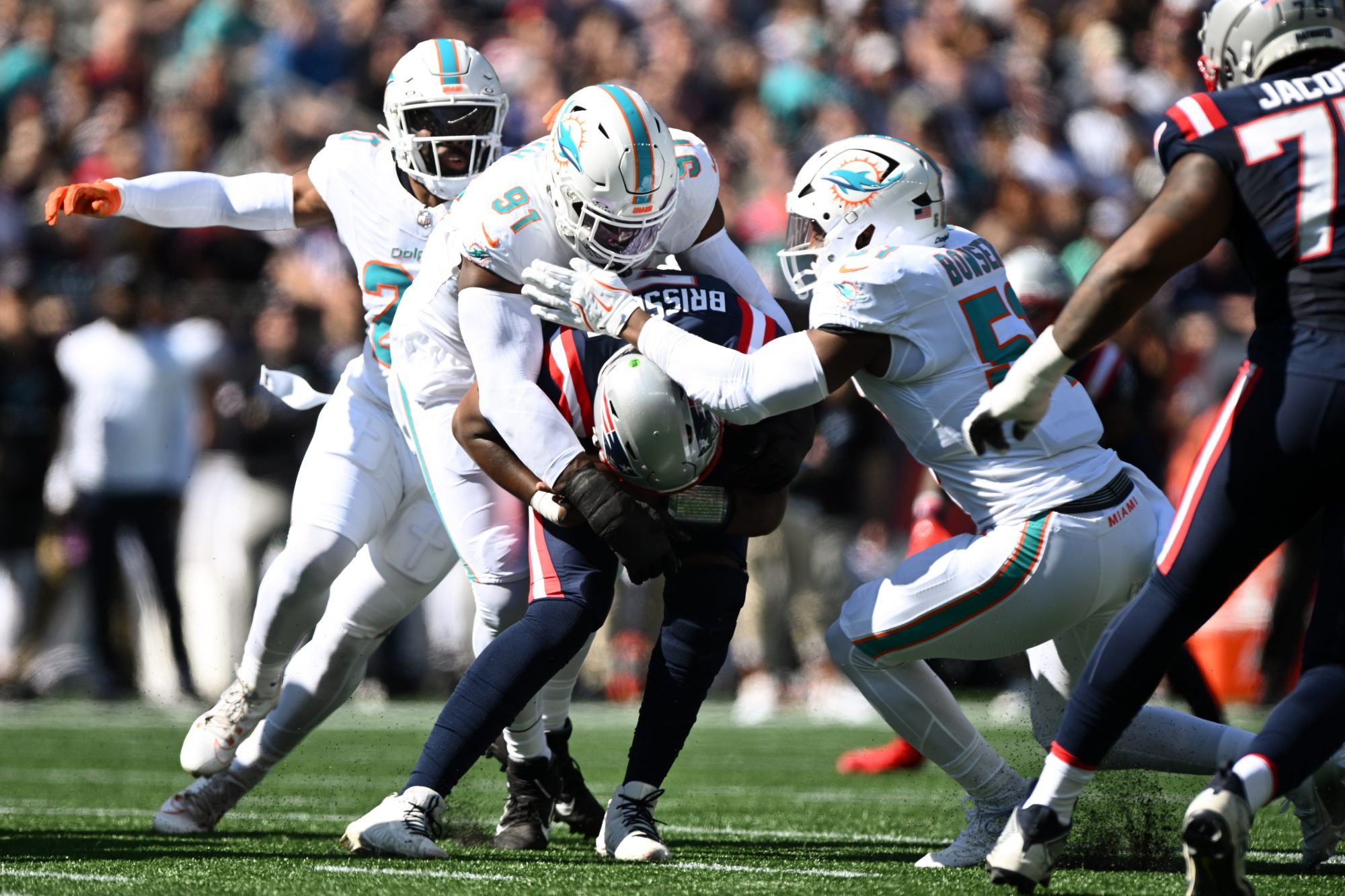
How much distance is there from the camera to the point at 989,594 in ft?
12.3

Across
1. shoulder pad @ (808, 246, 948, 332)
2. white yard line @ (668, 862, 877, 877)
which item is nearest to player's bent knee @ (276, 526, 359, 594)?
white yard line @ (668, 862, 877, 877)

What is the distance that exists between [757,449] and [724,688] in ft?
22.9

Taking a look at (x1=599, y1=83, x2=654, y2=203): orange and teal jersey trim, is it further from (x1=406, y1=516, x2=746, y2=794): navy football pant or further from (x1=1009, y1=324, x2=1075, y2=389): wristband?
(x1=1009, y1=324, x2=1075, y2=389): wristband

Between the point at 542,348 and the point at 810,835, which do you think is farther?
the point at 810,835

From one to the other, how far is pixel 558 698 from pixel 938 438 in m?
1.52

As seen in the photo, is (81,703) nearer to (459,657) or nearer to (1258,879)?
(459,657)

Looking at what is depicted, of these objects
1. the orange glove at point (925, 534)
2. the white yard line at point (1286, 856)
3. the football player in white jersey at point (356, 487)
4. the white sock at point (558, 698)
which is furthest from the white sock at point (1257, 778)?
the orange glove at point (925, 534)

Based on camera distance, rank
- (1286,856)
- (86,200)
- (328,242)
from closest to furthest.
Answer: (1286,856)
(86,200)
(328,242)

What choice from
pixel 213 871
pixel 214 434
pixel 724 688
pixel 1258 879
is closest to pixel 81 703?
pixel 214 434

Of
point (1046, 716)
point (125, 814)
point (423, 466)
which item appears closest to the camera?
point (1046, 716)

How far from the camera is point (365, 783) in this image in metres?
6.38

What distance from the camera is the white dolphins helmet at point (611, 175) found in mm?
3955

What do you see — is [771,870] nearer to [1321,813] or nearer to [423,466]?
[1321,813]

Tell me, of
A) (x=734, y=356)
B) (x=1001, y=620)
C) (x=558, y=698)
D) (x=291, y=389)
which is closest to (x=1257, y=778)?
(x=1001, y=620)
